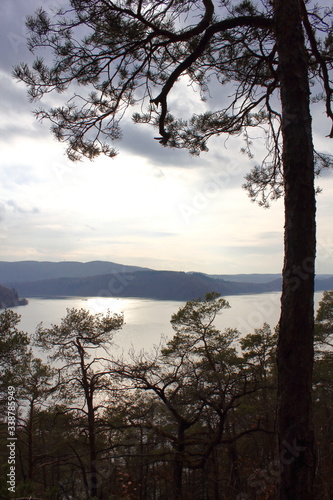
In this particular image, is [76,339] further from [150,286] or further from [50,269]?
[50,269]

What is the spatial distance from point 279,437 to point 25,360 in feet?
18.5

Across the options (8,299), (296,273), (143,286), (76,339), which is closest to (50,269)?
(143,286)

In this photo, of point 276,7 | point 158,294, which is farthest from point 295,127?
point 158,294

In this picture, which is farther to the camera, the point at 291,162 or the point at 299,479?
the point at 291,162

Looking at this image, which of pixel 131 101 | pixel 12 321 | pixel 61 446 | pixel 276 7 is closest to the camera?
pixel 276 7

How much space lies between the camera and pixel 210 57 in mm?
2900

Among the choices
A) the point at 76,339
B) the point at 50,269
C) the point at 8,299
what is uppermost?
the point at 50,269

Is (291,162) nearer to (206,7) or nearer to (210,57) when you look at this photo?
(206,7)

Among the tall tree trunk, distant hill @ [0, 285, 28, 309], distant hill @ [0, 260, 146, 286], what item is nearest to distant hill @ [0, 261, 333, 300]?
distant hill @ [0, 285, 28, 309]

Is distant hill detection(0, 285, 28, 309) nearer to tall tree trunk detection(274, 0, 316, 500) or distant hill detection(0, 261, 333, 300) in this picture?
distant hill detection(0, 261, 333, 300)

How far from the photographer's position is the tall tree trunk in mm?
1406

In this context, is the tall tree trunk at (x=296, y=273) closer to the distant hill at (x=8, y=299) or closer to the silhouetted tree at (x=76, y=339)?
the silhouetted tree at (x=76, y=339)

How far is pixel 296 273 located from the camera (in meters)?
1.53

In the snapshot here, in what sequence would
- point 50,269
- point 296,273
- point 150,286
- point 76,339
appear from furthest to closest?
1. point 50,269
2. point 150,286
3. point 76,339
4. point 296,273
